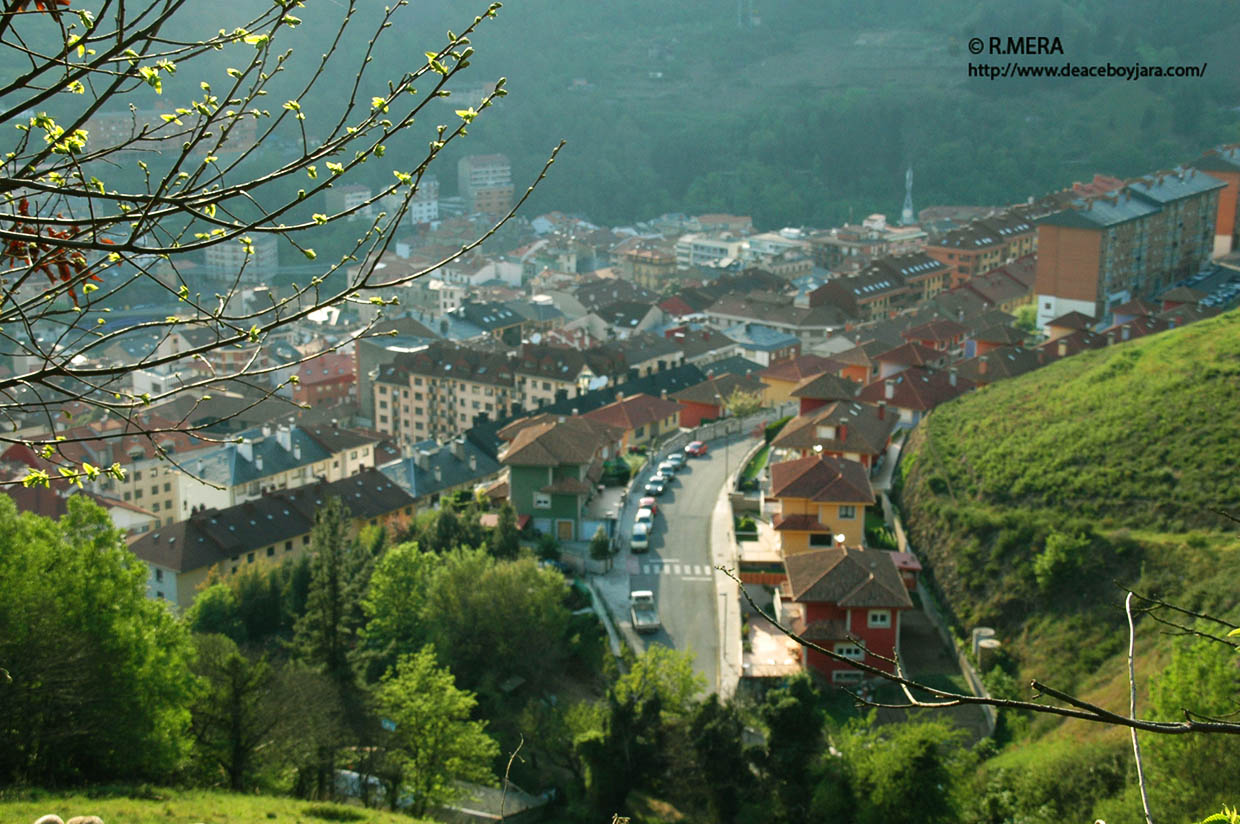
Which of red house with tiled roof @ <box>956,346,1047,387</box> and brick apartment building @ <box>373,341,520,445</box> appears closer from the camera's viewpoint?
red house with tiled roof @ <box>956,346,1047,387</box>

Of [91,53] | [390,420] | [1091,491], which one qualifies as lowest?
[390,420]

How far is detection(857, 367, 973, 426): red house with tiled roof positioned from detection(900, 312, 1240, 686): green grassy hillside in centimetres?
214

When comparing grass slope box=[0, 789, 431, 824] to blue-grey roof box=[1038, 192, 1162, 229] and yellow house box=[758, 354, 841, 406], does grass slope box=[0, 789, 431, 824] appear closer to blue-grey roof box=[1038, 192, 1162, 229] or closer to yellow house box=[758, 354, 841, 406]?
yellow house box=[758, 354, 841, 406]

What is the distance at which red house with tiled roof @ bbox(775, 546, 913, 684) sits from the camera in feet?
47.1

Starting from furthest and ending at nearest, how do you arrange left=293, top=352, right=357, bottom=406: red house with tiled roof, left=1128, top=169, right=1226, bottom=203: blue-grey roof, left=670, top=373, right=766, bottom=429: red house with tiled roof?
left=293, top=352, right=357, bottom=406: red house with tiled roof → left=1128, top=169, right=1226, bottom=203: blue-grey roof → left=670, top=373, right=766, bottom=429: red house with tiled roof

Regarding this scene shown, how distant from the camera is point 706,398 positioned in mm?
25984

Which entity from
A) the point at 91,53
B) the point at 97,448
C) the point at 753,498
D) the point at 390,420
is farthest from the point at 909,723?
the point at 390,420

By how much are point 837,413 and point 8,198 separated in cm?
1735

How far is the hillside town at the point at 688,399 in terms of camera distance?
1673cm

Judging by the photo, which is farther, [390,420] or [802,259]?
[802,259]

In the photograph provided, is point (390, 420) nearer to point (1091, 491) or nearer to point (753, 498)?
point (753, 498)

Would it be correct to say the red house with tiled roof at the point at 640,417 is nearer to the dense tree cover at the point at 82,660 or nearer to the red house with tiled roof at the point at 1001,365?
the red house with tiled roof at the point at 1001,365

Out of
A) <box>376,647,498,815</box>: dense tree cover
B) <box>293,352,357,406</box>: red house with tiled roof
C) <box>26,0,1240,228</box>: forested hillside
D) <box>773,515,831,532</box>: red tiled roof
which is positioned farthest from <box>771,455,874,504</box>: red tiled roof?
<box>26,0,1240,228</box>: forested hillside

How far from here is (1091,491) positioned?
1554cm
